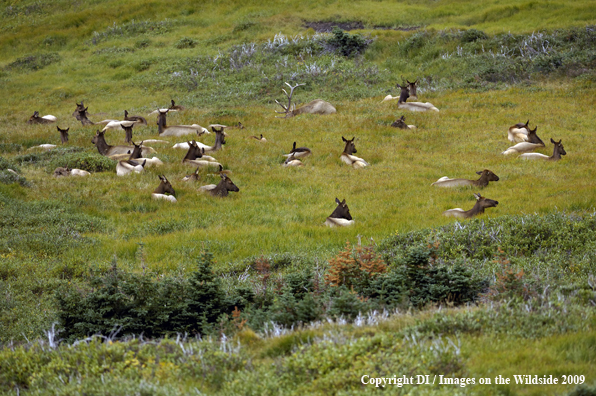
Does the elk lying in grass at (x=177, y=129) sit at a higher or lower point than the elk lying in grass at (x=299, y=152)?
higher

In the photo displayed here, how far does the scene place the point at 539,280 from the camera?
6371 mm

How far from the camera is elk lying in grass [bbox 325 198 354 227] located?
11.4 m

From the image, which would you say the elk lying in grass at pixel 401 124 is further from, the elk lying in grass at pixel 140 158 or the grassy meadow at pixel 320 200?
the elk lying in grass at pixel 140 158

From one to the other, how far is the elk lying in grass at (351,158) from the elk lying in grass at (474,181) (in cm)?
295

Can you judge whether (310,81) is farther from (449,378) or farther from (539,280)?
A: (449,378)

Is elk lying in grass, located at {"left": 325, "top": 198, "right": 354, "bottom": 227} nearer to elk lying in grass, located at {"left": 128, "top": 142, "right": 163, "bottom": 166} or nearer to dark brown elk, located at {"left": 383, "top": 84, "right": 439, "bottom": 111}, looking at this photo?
elk lying in grass, located at {"left": 128, "top": 142, "right": 163, "bottom": 166}

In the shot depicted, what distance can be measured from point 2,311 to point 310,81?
25187 mm

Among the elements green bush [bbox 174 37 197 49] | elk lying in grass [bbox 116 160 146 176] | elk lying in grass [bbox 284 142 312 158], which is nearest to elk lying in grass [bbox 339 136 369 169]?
elk lying in grass [bbox 284 142 312 158]

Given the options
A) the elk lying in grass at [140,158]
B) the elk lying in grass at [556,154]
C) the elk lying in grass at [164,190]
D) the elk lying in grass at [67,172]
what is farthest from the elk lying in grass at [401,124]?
the elk lying in grass at [67,172]

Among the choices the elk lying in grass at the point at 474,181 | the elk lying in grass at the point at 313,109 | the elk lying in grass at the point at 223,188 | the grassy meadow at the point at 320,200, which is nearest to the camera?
the grassy meadow at the point at 320,200

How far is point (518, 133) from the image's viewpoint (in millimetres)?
18312

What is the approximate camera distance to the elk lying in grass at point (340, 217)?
11391 mm

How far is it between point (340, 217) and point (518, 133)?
989 cm

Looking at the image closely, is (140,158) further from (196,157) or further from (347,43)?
(347,43)
